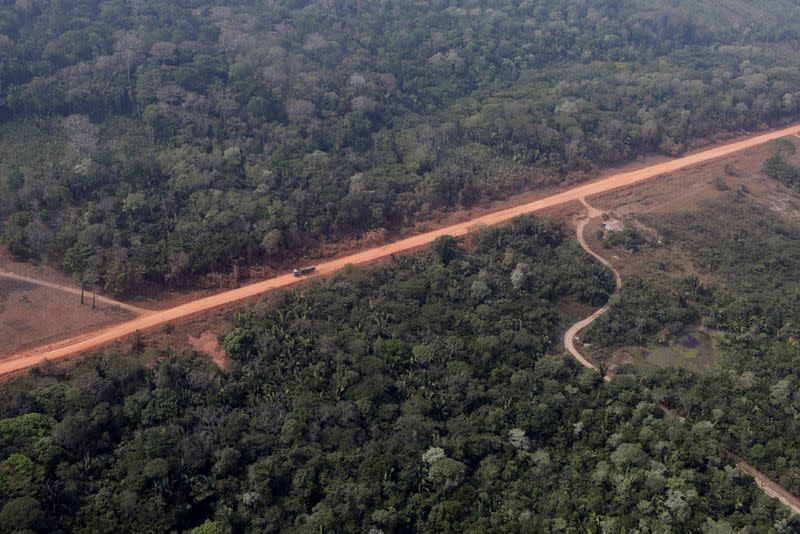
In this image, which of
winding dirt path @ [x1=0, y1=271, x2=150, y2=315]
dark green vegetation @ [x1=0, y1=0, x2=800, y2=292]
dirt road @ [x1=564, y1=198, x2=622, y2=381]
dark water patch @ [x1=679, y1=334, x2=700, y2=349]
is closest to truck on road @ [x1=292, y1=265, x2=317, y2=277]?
dark green vegetation @ [x1=0, y1=0, x2=800, y2=292]

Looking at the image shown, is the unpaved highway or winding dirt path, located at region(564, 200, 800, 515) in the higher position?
the unpaved highway

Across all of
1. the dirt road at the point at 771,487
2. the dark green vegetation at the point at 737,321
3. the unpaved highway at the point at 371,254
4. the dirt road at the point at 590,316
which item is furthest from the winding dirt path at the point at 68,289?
the dirt road at the point at 771,487

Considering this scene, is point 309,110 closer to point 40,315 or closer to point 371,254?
point 371,254

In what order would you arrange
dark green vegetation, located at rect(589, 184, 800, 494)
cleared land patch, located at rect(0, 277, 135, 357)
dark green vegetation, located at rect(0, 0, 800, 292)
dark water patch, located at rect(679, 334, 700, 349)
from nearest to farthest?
dark green vegetation, located at rect(589, 184, 800, 494), cleared land patch, located at rect(0, 277, 135, 357), dark water patch, located at rect(679, 334, 700, 349), dark green vegetation, located at rect(0, 0, 800, 292)

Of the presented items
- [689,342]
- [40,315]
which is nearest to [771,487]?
[689,342]

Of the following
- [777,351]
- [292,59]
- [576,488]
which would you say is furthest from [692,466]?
[292,59]

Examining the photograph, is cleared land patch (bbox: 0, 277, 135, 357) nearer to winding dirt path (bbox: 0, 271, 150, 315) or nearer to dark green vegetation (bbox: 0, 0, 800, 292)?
winding dirt path (bbox: 0, 271, 150, 315)

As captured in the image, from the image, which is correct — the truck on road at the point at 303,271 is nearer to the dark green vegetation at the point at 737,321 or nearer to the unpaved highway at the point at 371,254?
the unpaved highway at the point at 371,254
